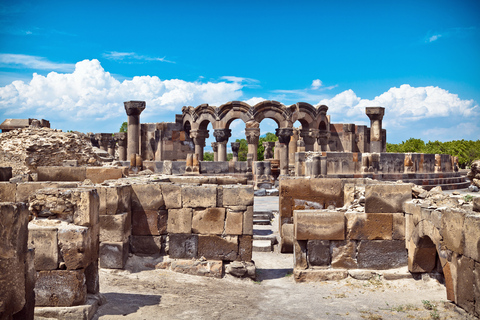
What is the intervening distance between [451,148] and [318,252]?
52538 mm

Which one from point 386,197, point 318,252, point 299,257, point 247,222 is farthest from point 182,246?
point 386,197

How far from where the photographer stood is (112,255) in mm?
6328

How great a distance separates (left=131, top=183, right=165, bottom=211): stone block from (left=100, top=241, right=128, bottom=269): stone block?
2.53 feet

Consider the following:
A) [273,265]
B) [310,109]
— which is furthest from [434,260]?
[310,109]

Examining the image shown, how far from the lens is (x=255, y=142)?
76.4 ft

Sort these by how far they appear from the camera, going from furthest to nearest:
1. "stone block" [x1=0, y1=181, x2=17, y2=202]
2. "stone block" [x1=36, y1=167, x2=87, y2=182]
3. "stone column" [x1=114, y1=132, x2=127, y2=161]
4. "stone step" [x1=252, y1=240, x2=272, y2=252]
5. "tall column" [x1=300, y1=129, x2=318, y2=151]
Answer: "stone column" [x1=114, y1=132, x2=127, y2=161], "tall column" [x1=300, y1=129, x2=318, y2=151], "stone block" [x1=36, y1=167, x2=87, y2=182], "stone step" [x1=252, y1=240, x2=272, y2=252], "stone block" [x1=0, y1=181, x2=17, y2=202]

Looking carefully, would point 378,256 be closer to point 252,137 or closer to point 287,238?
point 287,238

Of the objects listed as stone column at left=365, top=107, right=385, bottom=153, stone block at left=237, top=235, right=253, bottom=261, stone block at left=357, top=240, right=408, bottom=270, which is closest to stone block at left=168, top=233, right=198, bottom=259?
stone block at left=237, top=235, right=253, bottom=261

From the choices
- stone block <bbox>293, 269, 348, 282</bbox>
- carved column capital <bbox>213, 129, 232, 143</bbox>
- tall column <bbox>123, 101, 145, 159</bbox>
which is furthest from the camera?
carved column capital <bbox>213, 129, 232, 143</bbox>

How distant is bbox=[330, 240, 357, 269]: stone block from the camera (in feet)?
21.6

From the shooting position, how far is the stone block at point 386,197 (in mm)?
6645

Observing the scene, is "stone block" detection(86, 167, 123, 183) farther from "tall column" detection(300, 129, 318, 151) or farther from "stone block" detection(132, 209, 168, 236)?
"tall column" detection(300, 129, 318, 151)

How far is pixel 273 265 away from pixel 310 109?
17.6 m

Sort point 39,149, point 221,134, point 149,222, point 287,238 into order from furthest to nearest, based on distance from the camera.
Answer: point 221,134
point 39,149
point 287,238
point 149,222
